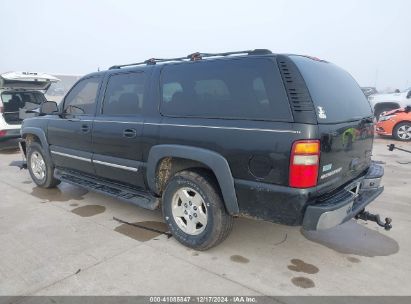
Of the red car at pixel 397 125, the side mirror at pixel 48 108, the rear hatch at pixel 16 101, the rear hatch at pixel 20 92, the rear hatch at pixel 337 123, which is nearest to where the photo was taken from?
the rear hatch at pixel 337 123

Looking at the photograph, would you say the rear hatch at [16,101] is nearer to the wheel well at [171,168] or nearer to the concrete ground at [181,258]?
the concrete ground at [181,258]

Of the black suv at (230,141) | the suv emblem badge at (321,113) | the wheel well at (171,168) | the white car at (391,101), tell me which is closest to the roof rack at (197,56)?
→ the black suv at (230,141)

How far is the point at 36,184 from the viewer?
19.1 ft

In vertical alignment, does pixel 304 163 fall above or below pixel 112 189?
above

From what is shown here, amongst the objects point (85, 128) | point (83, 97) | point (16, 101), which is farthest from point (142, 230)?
point (16, 101)

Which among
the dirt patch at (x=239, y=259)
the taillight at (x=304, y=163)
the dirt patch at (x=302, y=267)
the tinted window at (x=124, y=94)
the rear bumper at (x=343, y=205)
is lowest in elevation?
the dirt patch at (x=302, y=267)

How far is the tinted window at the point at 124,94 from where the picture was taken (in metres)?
3.95

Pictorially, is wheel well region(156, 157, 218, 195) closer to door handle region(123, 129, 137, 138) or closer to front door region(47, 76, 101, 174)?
door handle region(123, 129, 137, 138)

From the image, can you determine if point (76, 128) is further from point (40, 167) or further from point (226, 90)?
point (226, 90)

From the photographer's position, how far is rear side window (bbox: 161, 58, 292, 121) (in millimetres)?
2830

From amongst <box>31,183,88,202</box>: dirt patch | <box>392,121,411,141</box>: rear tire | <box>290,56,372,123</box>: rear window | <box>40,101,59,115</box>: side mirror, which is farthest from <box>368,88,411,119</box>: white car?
<box>40,101,59,115</box>: side mirror

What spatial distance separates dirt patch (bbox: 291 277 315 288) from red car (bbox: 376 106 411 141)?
10233mm

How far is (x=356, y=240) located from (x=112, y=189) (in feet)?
9.66

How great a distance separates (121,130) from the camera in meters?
3.98
